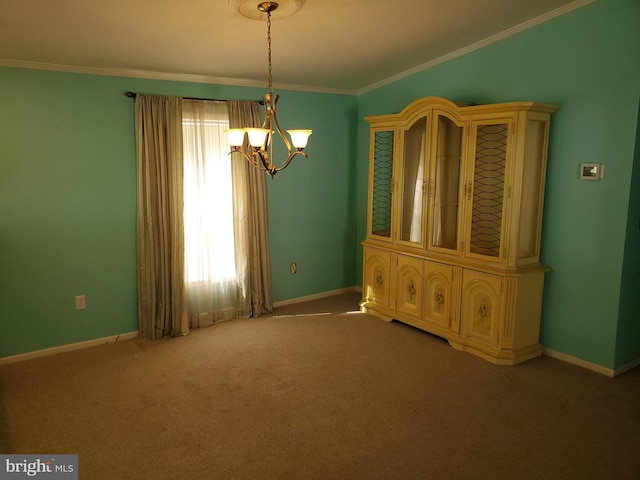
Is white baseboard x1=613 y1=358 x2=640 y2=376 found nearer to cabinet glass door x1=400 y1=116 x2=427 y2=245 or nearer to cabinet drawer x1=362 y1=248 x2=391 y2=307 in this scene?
cabinet glass door x1=400 y1=116 x2=427 y2=245

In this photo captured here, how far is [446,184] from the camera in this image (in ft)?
12.0

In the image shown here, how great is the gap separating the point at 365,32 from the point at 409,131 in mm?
1111

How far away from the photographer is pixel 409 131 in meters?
3.90

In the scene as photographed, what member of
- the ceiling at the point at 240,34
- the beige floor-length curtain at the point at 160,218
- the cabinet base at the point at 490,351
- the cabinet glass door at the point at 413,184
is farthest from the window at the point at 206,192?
the cabinet base at the point at 490,351

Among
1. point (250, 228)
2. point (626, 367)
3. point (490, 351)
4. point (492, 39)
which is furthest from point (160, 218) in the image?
point (626, 367)

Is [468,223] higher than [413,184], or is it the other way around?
[413,184]

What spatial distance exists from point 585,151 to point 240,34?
252 cm

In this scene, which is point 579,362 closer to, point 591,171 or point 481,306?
point 481,306

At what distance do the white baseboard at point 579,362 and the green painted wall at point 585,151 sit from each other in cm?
3

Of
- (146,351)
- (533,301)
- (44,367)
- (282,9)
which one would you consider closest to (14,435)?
(44,367)

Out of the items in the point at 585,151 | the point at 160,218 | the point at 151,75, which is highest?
the point at 151,75

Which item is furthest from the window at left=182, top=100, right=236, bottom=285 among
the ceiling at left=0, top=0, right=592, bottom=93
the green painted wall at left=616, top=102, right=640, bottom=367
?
the green painted wall at left=616, top=102, right=640, bottom=367

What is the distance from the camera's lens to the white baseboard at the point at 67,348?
11.4ft

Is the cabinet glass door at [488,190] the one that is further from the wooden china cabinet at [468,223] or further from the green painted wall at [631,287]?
the green painted wall at [631,287]
